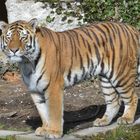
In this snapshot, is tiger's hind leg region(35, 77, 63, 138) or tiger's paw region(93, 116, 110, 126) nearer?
tiger's hind leg region(35, 77, 63, 138)

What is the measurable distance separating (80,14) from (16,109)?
323 cm

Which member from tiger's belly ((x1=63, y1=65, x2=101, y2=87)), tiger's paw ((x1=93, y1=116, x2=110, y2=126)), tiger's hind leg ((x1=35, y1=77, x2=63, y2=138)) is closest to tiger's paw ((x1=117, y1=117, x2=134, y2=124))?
tiger's paw ((x1=93, y1=116, x2=110, y2=126))

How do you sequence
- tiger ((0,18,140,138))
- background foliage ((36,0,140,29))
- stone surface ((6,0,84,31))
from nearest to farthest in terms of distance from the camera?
tiger ((0,18,140,138))
background foliage ((36,0,140,29))
stone surface ((6,0,84,31))

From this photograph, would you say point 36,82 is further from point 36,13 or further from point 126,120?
point 36,13

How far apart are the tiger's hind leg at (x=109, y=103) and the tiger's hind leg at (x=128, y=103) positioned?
0.58 feet

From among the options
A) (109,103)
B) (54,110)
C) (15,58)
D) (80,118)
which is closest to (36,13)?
(80,118)

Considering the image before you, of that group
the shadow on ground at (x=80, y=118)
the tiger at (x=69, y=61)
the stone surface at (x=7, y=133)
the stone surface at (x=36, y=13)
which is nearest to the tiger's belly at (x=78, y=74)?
the tiger at (x=69, y=61)

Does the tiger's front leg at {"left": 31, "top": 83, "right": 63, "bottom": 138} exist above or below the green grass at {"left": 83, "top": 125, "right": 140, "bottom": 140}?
above

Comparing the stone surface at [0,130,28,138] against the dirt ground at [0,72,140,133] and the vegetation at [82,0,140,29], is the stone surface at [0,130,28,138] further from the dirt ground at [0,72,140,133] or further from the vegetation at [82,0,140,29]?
the vegetation at [82,0,140,29]

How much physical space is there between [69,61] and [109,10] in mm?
4219

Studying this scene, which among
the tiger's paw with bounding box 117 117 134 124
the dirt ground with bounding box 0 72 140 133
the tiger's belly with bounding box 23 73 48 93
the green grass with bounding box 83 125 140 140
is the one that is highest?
the tiger's belly with bounding box 23 73 48 93

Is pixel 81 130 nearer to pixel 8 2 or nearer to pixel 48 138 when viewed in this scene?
pixel 48 138

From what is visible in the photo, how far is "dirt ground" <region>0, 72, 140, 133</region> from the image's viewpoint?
8.32m

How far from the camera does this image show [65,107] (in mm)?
9156
